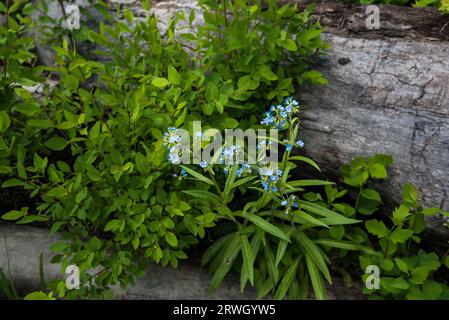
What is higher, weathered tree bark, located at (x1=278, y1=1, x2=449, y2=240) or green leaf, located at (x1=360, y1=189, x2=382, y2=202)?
weathered tree bark, located at (x1=278, y1=1, x2=449, y2=240)

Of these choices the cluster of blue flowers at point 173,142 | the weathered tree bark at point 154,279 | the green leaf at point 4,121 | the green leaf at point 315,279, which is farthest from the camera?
the weathered tree bark at point 154,279

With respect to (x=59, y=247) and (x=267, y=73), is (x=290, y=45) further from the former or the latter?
(x=59, y=247)

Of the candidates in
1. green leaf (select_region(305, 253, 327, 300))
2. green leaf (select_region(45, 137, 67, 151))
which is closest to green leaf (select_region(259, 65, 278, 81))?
green leaf (select_region(305, 253, 327, 300))

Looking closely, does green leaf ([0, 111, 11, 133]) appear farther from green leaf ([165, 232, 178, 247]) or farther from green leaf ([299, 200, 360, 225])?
green leaf ([299, 200, 360, 225])

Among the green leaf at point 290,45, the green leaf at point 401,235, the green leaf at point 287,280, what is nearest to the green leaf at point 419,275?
the green leaf at point 401,235

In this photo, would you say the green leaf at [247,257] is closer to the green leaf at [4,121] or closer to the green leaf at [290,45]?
the green leaf at [290,45]

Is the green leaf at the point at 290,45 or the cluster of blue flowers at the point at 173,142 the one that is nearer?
the cluster of blue flowers at the point at 173,142

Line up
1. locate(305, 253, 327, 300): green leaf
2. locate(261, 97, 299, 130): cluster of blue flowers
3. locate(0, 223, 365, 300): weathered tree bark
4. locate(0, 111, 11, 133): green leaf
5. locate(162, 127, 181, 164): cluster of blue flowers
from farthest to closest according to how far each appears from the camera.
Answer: locate(0, 223, 365, 300): weathered tree bark, locate(305, 253, 327, 300): green leaf, locate(0, 111, 11, 133): green leaf, locate(261, 97, 299, 130): cluster of blue flowers, locate(162, 127, 181, 164): cluster of blue flowers

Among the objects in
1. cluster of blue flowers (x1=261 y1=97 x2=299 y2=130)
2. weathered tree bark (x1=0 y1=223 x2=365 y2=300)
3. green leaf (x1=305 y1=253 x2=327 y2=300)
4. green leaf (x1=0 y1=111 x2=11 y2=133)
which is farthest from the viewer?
weathered tree bark (x1=0 y1=223 x2=365 y2=300)

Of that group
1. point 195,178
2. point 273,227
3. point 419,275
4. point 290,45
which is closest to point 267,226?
point 273,227

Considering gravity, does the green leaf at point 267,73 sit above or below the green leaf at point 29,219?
above

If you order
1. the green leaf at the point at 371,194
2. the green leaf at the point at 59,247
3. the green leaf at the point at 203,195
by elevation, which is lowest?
the green leaf at the point at 59,247

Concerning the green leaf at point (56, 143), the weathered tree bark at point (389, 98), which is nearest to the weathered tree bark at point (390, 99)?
the weathered tree bark at point (389, 98)

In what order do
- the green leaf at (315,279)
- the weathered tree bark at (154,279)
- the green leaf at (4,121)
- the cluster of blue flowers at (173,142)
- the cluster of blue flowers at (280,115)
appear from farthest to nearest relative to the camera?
the weathered tree bark at (154,279)
the green leaf at (315,279)
the green leaf at (4,121)
the cluster of blue flowers at (280,115)
the cluster of blue flowers at (173,142)
